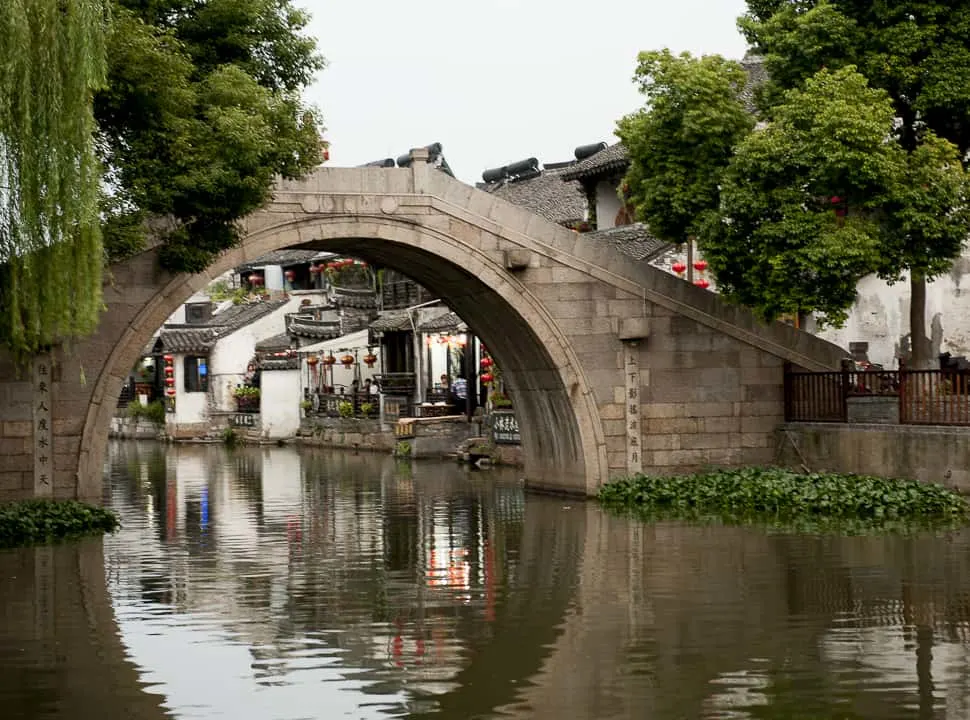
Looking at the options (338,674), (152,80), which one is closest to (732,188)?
(152,80)

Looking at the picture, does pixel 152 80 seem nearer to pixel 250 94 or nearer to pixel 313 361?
pixel 250 94

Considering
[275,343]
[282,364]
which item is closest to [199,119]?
[282,364]

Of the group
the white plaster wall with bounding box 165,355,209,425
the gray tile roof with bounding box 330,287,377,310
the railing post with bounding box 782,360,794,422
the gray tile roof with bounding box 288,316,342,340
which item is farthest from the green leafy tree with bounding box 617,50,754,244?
the white plaster wall with bounding box 165,355,209,425

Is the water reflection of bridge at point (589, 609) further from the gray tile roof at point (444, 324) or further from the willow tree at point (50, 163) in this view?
the gray tile roof at point (444, 324)

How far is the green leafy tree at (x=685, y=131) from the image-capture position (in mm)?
23656

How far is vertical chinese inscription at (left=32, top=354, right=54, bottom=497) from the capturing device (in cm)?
2169

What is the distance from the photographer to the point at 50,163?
1573 centimetres

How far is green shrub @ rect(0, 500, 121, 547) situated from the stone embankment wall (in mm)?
10211

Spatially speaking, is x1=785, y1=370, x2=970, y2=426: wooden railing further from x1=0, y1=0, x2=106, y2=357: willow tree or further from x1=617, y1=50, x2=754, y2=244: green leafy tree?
x1=0, y1=0, x2=106, y2=357: willow tree

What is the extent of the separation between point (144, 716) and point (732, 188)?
14.2 metres

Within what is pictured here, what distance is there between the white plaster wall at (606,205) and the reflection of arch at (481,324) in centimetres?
1016

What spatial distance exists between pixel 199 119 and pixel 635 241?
15220 mm

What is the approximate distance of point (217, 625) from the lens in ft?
46.2

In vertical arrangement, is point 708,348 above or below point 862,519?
above
